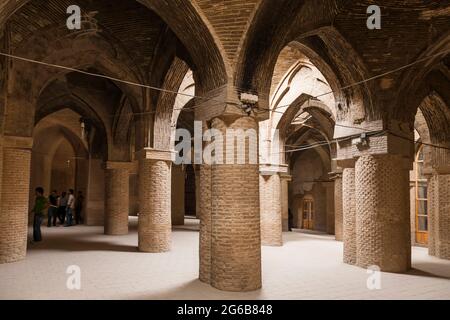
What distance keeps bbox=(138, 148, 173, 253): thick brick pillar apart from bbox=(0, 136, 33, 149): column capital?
2.77 metres

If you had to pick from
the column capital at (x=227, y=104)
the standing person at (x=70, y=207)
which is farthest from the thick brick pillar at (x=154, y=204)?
the standing person at (x=70, y=207)

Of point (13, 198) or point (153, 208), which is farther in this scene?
point (153, 208)

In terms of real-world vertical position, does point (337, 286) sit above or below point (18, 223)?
below

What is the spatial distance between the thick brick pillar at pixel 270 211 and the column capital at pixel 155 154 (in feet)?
11.2

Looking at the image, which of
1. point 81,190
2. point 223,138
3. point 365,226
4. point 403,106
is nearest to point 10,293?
point 223,138

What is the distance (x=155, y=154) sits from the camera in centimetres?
1018

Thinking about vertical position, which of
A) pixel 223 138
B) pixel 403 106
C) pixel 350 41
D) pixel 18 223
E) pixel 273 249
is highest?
pixel 350 41

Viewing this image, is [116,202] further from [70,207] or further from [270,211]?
[270,211]

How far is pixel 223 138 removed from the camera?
6430mm

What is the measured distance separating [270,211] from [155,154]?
14.3 feet

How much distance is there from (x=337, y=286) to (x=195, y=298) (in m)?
2.58

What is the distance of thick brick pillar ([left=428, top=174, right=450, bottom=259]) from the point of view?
34.6 ft

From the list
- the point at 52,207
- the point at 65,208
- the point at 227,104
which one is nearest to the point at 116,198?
the point at 52,207
